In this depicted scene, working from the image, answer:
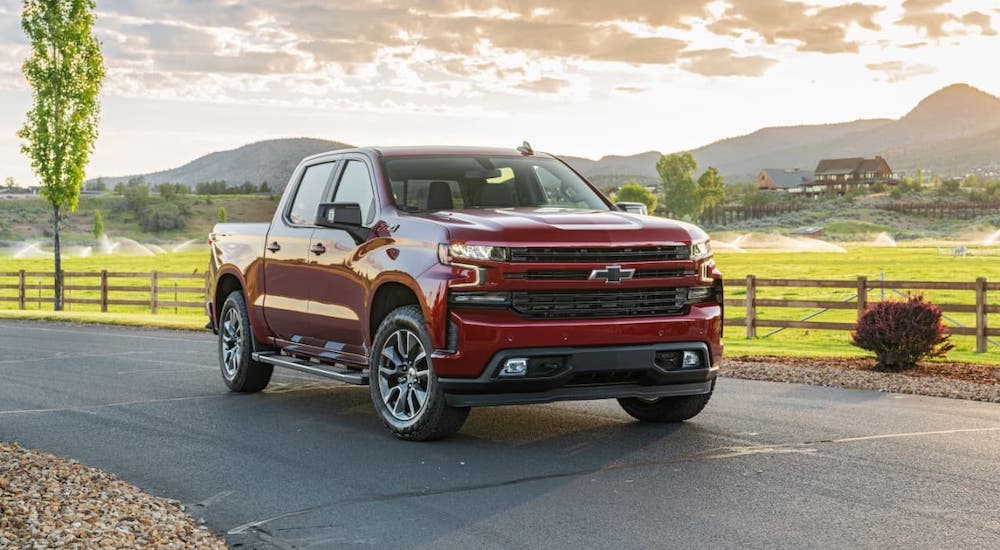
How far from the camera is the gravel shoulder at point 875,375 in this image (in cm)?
1279

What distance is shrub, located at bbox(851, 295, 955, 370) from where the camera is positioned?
1514 centimetres

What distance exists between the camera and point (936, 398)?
12172 mm

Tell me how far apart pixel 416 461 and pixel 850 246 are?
105 m

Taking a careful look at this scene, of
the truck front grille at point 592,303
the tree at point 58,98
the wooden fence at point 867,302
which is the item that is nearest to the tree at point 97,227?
the tree at point 58,98

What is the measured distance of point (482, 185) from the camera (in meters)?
9.99

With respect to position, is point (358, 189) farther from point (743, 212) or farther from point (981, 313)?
point (743, 212)

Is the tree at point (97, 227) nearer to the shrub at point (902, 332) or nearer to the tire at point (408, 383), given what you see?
the shrub at point (902, 332)

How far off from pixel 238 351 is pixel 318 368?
208 centimetres

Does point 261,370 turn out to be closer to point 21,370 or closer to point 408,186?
point 408,186

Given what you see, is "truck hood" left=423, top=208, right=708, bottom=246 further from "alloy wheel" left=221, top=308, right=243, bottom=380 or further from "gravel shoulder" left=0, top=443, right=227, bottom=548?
"alloy wheel" left=221, top=308, right=243, bottom=380

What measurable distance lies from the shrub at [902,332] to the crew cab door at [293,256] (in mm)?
7968

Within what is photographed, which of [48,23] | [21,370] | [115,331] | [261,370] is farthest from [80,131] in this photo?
[261,370]

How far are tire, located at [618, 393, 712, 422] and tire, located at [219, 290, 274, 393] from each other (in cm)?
400

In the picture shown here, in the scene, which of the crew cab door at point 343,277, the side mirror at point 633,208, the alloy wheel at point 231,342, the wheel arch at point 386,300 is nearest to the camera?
the wheel arch at point 386,300
